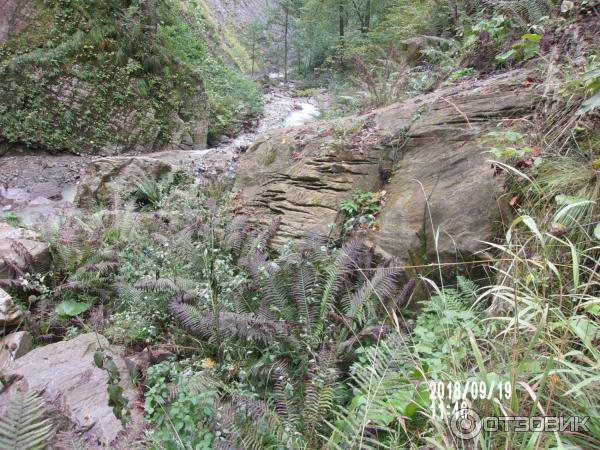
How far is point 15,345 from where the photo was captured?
298 centimetres

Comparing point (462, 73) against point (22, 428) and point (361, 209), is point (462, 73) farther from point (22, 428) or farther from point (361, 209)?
point (22, 428)

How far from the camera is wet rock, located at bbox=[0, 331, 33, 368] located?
2928 mm

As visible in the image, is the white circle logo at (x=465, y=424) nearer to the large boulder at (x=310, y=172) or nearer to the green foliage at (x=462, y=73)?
the large boulder at (x=310, y=172)

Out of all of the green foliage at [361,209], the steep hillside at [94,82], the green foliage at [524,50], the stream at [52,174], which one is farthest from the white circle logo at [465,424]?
the steep hillside at [94,82]

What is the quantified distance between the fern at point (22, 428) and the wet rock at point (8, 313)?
1.56 meters

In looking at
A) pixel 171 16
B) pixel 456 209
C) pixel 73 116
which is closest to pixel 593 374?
pixel 456 209

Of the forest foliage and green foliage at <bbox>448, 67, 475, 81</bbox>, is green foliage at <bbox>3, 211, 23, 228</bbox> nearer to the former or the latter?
the forest foliage

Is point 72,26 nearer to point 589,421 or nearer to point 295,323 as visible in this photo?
point 295,323

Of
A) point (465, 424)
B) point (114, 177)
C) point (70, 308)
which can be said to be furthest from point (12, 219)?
point (465, 424)

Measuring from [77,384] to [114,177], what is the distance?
4.34 meters

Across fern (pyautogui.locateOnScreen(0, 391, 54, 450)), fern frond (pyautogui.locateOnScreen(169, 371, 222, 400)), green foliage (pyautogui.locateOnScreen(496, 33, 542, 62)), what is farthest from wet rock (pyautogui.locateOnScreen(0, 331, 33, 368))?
green foliage (pyautogui.locateOnScreen(496, 33, 542, 62))

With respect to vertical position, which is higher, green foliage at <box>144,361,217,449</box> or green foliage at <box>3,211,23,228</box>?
green foliage at <box>144,361,217,449</box>

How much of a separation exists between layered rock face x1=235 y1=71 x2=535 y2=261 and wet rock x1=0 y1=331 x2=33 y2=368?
2169 millimetres

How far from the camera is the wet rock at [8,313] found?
316 centimetres
